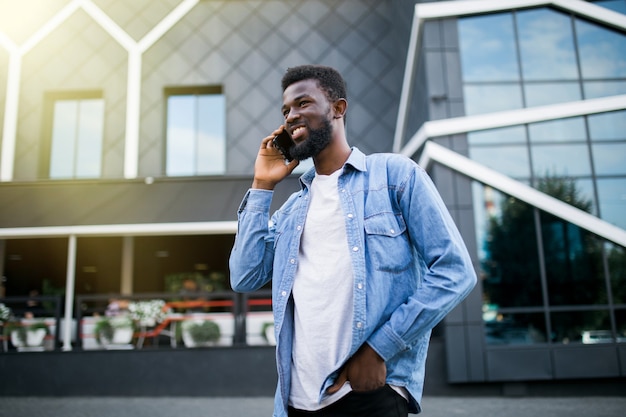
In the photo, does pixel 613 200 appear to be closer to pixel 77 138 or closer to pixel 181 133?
pixel 181 133

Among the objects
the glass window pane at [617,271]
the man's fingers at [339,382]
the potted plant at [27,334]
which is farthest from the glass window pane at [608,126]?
the potted plant at [27,334]

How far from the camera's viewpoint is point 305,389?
1.76 m

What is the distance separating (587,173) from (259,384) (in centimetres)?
679

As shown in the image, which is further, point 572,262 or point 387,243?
point 572,262

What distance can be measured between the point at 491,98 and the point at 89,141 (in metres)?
9.77

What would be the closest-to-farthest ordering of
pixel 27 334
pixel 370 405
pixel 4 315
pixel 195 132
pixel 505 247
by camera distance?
pixel 370 405, pixel 505 247, pixel 27 334, pixel 4 315, pixel 195 132

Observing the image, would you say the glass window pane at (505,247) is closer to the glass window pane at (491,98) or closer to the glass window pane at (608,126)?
the glass window pane at (491,98)

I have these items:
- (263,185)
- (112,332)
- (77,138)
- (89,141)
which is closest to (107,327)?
(112,332)

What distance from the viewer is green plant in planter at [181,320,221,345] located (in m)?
9.49

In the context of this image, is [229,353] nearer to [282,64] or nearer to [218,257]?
[282,64]

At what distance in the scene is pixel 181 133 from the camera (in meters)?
13.4

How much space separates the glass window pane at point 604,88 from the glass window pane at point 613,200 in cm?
157

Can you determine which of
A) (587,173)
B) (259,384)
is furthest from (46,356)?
(587,173)

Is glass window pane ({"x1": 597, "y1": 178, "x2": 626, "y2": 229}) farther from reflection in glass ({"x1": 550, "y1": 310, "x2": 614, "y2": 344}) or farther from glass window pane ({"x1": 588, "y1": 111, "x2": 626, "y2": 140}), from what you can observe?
reflection in glass ({"x1": 550, "y1": 310, "x2": 614, "y2": 344})
